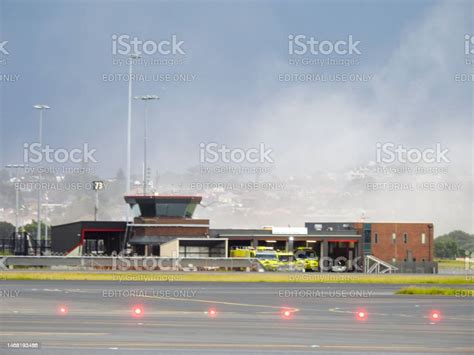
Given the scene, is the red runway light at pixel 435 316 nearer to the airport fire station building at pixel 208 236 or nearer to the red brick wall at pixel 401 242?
the airport fire station building at pixel 208 236

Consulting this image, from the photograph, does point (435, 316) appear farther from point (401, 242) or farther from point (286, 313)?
point (401, 242)

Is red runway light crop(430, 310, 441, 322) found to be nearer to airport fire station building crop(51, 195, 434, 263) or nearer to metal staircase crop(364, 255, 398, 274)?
airport fire station building crop(51, 195, 434, 263)

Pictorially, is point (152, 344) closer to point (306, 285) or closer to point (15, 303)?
point (15, 303)

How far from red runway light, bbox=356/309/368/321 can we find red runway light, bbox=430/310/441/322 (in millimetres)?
2336

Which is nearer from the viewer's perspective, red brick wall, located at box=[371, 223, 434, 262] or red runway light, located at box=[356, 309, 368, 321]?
red runway light, located at box=[356, 309, 368, 321]

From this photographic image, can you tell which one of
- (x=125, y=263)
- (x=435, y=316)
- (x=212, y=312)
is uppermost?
(x=125, y=263)

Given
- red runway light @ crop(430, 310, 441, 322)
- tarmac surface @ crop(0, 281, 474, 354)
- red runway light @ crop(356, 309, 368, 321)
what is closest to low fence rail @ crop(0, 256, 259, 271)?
tarmac surface @ crop(0, 281, 474, 354)

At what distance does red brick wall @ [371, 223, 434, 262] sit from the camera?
10125cm

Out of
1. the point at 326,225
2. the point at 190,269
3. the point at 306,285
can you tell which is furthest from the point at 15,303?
the point at 326,225

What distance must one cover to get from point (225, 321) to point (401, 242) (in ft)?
239

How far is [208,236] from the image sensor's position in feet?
308

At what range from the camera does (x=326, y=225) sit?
10844 cm

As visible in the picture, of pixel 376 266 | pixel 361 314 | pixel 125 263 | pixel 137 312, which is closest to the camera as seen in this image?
pixel 137 312

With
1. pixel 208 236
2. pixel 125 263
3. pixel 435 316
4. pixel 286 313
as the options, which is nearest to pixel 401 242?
pixel 208 236
